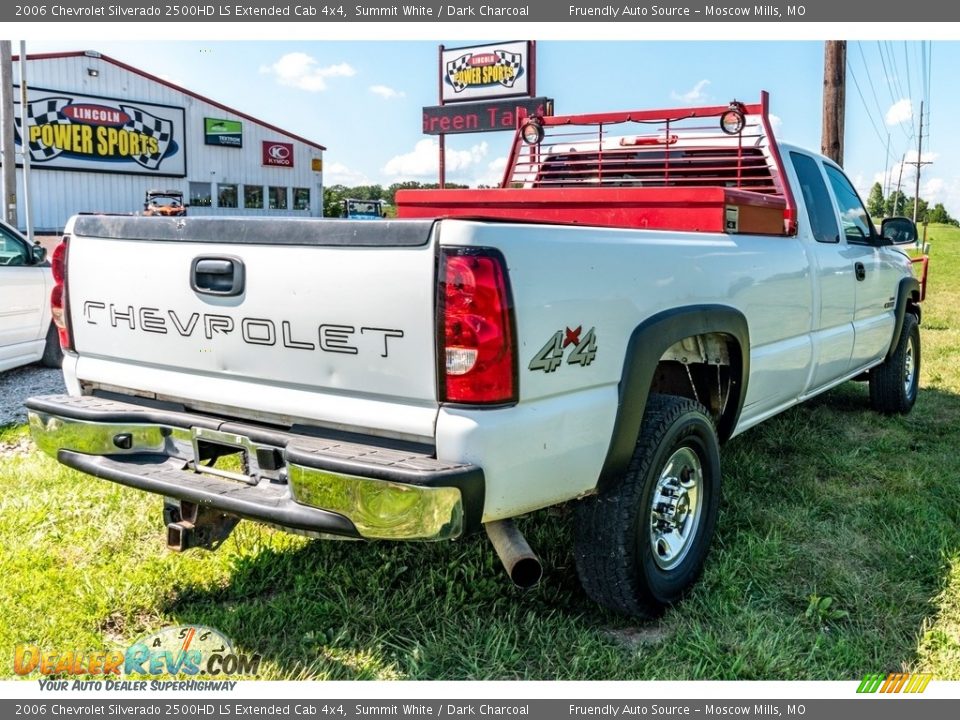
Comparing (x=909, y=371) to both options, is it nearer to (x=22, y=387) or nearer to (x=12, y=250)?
(x=22, y=387)

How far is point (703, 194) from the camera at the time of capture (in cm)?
395

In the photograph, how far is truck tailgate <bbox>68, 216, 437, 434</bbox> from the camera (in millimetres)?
2650

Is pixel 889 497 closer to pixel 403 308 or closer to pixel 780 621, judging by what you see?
pixel 780 621

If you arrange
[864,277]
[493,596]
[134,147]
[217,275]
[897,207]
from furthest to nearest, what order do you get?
[897,207]
[134,147]
[864,277]
[493,596]
[217,275]

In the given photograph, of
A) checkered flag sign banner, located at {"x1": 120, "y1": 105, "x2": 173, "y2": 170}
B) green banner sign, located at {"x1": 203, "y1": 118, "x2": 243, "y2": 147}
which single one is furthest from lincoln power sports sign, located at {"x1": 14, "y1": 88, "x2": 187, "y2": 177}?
green banner sign, located at {"x1": 203, "y1": 118, "x2": 243, "y2": 147}

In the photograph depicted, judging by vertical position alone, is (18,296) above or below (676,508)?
above

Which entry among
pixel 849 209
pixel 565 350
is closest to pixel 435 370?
pixel 565 350

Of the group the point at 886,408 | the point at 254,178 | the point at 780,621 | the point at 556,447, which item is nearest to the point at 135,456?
the point at 556,447

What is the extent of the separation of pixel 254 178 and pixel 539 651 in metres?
37.2

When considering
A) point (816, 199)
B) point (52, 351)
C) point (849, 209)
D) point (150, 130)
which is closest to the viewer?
point (816, 199)

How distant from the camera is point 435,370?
8.57ft

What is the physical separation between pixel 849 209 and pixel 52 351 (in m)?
6.84

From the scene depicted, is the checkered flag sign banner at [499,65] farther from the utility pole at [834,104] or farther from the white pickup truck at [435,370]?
the white pickup truck at [435,370]

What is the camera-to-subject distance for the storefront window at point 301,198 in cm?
3997
